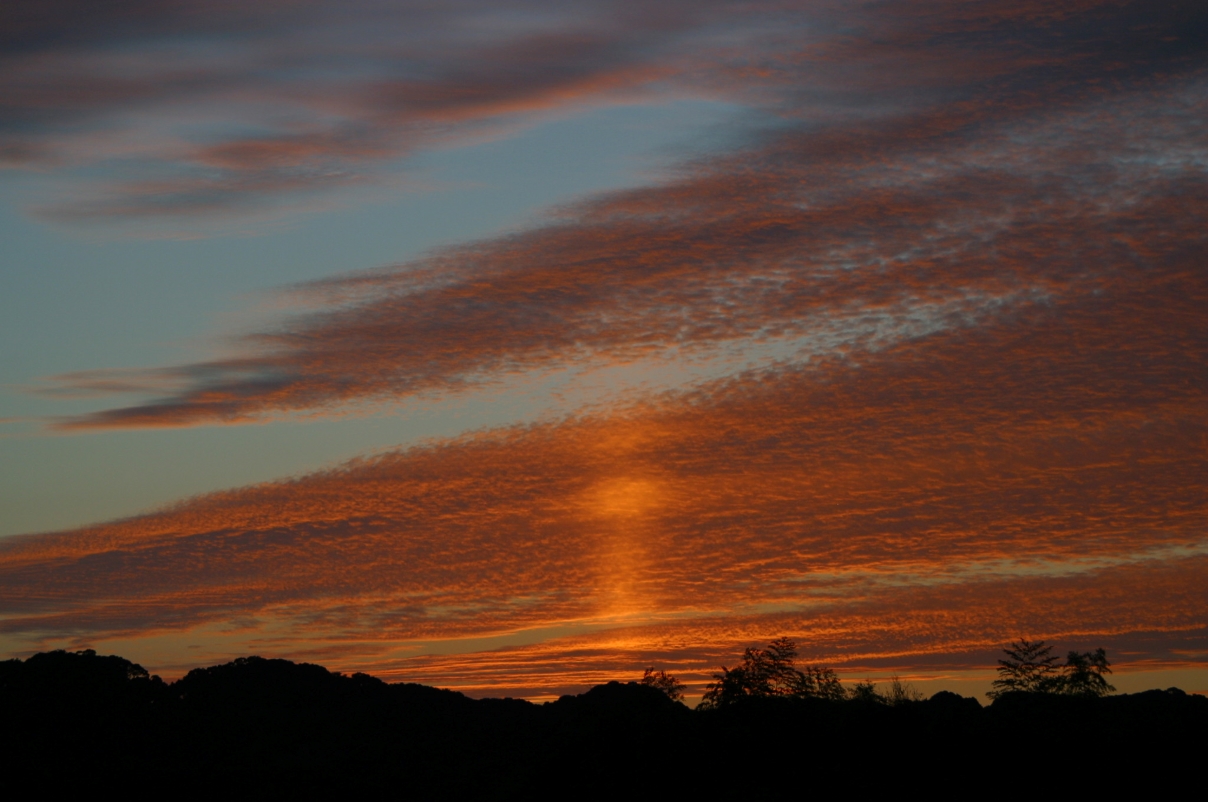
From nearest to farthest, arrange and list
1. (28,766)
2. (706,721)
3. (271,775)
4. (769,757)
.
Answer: (769,757) < (706,721) < (28,766) < (271,775)

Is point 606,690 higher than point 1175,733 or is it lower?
higher

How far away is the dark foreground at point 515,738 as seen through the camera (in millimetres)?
69562

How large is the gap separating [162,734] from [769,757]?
256ft

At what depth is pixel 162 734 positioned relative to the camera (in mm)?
122875

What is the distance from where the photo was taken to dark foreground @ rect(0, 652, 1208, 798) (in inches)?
2739

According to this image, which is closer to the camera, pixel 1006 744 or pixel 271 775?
pixel 1006 744

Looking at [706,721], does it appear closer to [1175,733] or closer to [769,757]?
[769,757]

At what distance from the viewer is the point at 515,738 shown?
121 m

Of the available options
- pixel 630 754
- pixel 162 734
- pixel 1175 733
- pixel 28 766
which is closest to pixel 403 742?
pixel 162 734

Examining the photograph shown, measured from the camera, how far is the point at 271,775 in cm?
10681

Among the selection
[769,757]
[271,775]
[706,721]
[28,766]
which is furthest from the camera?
[271,775]

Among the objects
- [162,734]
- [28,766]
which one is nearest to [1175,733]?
[28,766]

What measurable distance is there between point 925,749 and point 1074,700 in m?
13.6

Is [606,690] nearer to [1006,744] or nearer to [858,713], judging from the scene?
[858,713]
